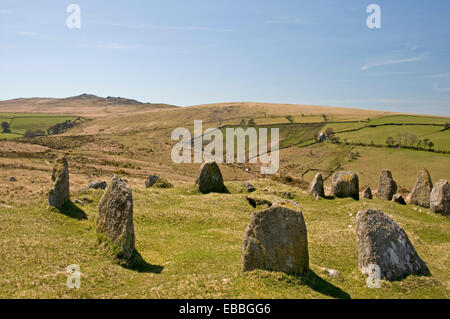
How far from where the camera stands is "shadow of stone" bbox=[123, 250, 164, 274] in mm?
16312

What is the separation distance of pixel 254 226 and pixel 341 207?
19.8m

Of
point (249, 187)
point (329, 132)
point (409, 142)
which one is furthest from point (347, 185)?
Answer: point (329, 132)

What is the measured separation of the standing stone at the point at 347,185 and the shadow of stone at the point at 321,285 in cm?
2355

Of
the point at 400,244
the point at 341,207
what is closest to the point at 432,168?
the point at 341,207

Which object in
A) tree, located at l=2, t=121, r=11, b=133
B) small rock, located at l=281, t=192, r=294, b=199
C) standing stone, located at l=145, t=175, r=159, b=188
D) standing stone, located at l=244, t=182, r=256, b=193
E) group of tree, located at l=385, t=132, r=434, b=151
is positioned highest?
tree, located at l=2, t=121, r=11, b=133

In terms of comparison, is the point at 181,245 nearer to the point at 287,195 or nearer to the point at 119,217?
the point at 119,217

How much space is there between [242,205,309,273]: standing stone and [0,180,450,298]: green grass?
47cm

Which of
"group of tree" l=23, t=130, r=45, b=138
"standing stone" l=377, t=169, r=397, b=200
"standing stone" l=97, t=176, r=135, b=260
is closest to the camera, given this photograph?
"standing stone" l=97, t=176, r=135, b=260

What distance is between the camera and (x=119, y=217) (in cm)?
1725

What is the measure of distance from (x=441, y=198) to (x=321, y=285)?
2230 cm

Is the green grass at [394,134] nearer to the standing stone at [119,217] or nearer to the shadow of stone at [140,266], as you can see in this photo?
the shadow of stone at [140,266]

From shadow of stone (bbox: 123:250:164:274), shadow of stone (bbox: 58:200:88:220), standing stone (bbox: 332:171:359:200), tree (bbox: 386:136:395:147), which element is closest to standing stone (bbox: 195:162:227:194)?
standing stone (bbox: 332:171:359:200)

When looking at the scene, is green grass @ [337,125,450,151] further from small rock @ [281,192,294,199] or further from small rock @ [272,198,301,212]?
small rock @ [272,198,301,212]
